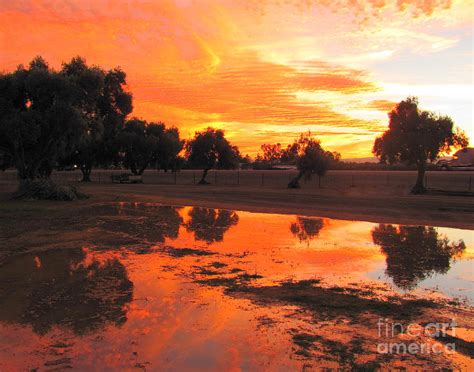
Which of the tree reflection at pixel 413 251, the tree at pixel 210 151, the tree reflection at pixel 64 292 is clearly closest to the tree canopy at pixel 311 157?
the tree at pixel 210 151

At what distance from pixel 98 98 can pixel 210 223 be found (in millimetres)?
19026

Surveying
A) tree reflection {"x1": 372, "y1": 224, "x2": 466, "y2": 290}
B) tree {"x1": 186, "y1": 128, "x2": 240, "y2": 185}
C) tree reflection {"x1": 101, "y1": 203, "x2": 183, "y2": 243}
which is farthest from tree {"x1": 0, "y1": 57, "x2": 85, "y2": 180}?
tree {"x1": 186, "y1": 128, "x2": 240, "y2": 185}

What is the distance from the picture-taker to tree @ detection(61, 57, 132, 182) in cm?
2984

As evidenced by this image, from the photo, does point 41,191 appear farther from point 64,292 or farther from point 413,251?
point 413,251

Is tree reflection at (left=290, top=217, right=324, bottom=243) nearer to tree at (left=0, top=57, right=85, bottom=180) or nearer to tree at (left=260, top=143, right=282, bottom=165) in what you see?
tree at (left=0, top=57, right=85, bottom=180)

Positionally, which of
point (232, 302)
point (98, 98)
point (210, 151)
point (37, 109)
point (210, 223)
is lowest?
point (210, 223)

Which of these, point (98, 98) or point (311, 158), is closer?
point (98, 98)

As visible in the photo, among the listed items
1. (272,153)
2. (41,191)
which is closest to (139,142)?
(41,191)

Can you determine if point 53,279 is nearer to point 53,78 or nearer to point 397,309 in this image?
point 397,309

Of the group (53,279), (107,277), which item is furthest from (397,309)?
(53,279)

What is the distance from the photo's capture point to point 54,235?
49.1 ft

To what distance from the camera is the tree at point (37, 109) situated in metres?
27.0

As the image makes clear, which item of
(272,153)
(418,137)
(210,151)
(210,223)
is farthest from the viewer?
(272,153)

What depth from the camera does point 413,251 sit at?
12680 millimetres
